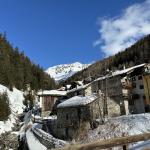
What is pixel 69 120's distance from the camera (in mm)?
46375

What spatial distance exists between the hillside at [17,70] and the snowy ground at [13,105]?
275cm

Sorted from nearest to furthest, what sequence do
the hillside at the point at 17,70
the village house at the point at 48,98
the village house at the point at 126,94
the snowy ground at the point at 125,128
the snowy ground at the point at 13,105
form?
the snowy ground at the point at 125,128
the village house at the point at 126,94
the snowy ground at the point at 13,105
the village house at the point at 48,98
the hillside at the point at 17,70

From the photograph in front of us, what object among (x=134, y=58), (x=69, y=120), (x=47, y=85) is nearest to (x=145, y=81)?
(x=69, y=120)

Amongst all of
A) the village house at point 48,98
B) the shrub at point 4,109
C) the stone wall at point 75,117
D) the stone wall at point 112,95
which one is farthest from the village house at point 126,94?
the village house at point 48,98

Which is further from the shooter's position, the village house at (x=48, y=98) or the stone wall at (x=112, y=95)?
the village house at (x=48, y=98)

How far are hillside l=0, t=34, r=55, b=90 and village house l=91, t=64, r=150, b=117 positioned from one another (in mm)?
38819

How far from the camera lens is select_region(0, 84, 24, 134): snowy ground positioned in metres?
58.8

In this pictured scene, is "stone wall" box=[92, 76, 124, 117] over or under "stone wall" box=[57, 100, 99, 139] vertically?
over

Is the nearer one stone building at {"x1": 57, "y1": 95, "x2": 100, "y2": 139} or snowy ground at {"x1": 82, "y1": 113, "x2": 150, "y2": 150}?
snowy ground at {"x1": 82, "y1": 113, "x2": 150, "y2": 150}

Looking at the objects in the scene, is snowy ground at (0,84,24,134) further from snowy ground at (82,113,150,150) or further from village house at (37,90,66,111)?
snowy ground at (82,113,150,150)

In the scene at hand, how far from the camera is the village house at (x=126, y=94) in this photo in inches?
1918

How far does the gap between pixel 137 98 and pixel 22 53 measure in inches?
2907

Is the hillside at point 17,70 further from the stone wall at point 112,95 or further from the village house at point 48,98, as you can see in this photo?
the stone wall at point 112,95

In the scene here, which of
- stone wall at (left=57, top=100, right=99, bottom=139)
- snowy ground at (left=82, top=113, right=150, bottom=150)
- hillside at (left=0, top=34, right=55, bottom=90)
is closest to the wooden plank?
snowy ground at (left=82, top=113, right=150, bottom=150)
